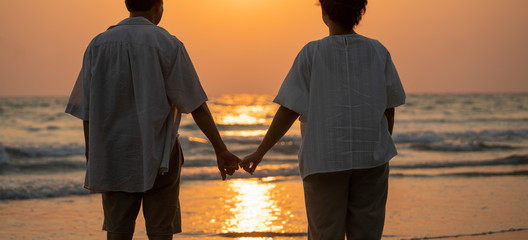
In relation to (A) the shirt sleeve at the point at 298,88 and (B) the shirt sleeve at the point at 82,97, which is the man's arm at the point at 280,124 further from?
(B) the shirt sleeve at the point at 82,97

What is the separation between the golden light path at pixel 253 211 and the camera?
6297mm

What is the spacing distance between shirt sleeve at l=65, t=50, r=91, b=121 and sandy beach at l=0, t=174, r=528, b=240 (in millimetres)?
3114

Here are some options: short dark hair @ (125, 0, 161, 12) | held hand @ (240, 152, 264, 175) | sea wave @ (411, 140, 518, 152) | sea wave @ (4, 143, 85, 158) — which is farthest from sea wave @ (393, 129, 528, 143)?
short dark hair @ (125, 0, 161, 12)

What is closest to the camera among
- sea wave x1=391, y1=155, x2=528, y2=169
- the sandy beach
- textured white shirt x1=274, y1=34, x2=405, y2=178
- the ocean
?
textured white shirt x1=274, y1=34, x2=405, y2=178

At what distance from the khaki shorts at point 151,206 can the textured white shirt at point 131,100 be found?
0.10 m

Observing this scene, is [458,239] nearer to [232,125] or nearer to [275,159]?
[275,159]

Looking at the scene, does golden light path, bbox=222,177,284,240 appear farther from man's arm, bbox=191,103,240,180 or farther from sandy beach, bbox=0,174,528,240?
man's arm, bbox=191,103,240,180

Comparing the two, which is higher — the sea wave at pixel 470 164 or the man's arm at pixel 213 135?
the man's arm at pixel 213 135

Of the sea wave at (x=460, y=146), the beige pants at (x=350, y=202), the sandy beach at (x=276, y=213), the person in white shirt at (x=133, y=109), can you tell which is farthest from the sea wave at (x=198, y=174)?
the beige pants at (x=350, y=202)

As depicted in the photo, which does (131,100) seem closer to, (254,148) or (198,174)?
(198,174)

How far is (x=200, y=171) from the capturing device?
11.9 meters

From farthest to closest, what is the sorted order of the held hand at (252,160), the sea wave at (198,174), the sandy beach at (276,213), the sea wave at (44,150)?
the sea wave at (44,150) < the sea wave at (198,174) < the sandy beach at (276,213) < the held hand at (252,160)

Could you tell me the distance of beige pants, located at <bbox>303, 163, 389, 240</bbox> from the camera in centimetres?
282

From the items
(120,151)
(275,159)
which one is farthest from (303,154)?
(275,159)
